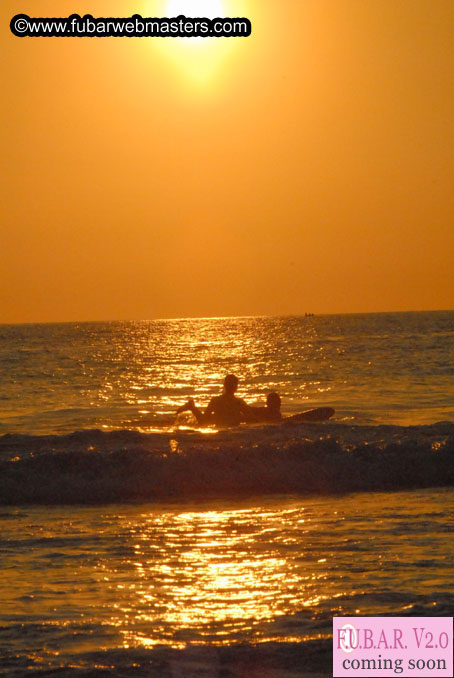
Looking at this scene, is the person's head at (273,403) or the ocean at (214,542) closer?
the ocean at (214,542)

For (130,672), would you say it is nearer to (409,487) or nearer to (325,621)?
(325,621)

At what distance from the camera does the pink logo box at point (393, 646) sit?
22.1 feet

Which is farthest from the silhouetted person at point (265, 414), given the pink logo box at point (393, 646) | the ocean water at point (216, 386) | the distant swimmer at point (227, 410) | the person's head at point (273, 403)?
the pink logo box at point (393, 646)

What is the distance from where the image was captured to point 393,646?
711cm

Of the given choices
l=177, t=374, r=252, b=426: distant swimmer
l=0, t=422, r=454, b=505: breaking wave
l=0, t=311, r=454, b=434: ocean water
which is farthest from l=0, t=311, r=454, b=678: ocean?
l=0, t=311, r=454, b=434: ocean water

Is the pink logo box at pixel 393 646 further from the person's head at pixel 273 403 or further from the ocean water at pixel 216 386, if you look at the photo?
the ocean water at pixel 216 386

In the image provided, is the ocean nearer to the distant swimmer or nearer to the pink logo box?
the pink logo box

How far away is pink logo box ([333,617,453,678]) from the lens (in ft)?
22.1

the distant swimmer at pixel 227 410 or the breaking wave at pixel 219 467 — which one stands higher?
the distant swimmer at pixel 227 410

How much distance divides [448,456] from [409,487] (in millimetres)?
1933

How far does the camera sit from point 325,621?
24.9 feet

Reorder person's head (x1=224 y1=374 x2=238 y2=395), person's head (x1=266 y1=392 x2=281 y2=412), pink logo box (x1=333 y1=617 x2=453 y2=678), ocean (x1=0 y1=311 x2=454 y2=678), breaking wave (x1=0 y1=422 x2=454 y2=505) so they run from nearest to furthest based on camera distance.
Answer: pink logo box (x1=333 y1=617 x2=453 y2=678)
ocean (x1=0 y1=311 x2=454 y2=678)
breaking wave (x1=0 y1=422 x2=454 y2=505)
person's head (x1=224 y1=374 x2=238 y2=395)
person's head (x1=266 y1=392 x2=281 y2=412)

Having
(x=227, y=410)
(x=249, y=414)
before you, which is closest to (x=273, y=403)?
(x=249, y=414)

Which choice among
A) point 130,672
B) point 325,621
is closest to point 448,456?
point 325,621
